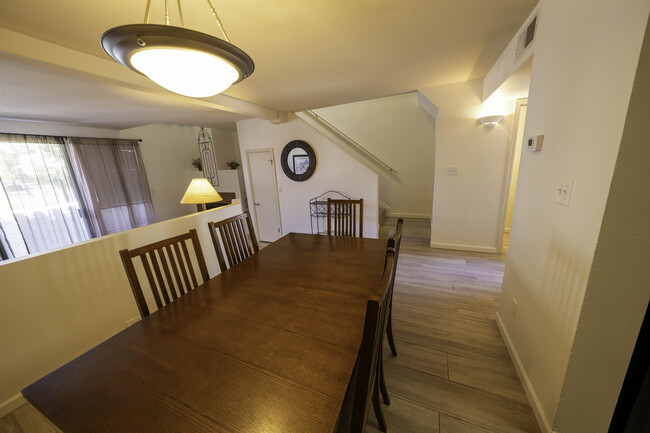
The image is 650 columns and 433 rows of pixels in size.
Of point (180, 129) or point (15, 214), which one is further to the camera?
point (180, 129)

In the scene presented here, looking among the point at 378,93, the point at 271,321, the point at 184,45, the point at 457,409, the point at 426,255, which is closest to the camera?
the point at 184,45

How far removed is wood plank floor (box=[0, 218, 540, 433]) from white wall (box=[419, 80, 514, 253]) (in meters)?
0.83

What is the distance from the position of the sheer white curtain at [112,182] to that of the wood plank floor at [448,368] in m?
4.06

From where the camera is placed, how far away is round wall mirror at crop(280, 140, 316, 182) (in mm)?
3799

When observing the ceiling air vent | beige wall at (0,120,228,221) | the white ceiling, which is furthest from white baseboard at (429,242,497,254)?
beige wall at (0,120,228,221)

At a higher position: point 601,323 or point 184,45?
point 184,45

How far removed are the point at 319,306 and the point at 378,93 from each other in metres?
2.98

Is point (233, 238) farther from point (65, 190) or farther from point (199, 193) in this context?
point (65, 190)

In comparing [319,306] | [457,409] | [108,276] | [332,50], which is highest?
[332,50]

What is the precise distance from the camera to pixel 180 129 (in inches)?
224

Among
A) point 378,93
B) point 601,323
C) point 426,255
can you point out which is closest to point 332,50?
point 378,93

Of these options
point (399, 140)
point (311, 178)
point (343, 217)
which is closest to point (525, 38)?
point (343, 217)

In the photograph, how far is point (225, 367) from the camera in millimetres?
775

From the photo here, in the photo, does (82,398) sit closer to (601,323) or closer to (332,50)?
(601,323)
